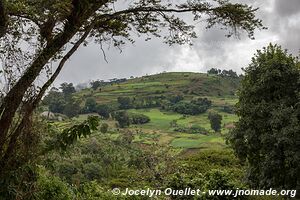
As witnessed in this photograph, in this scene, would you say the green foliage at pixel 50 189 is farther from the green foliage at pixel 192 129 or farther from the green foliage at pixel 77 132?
the green foliage at pixel 192 129

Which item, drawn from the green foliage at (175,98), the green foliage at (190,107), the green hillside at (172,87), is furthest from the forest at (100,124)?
the green hillside at (172,87)

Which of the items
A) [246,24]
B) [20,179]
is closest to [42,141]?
[20,179]

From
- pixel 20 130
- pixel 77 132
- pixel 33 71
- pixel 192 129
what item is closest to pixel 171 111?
pixel 192 129

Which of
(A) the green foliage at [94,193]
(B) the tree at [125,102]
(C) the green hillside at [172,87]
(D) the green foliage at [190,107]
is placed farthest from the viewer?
(C) the green hillside at [172,87]

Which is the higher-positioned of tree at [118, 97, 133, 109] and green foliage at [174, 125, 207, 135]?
tree at [118, 97, 133, 109]

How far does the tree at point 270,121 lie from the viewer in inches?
716

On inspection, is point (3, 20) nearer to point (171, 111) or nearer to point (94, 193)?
point (94, 193)

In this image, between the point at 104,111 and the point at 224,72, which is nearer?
the point at 104,111

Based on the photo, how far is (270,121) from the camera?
18.9 metres

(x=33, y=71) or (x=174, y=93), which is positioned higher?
(x=174, y=93)

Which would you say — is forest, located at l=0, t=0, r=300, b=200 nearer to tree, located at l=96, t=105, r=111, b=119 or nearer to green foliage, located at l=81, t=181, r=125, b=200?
green foliage, located at l=81, t=181, r=125, b=200

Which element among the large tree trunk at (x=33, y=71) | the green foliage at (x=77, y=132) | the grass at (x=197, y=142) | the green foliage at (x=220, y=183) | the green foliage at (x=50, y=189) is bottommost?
the grass at (x=197, y=142)

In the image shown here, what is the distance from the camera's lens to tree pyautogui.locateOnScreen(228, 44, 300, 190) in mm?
18188

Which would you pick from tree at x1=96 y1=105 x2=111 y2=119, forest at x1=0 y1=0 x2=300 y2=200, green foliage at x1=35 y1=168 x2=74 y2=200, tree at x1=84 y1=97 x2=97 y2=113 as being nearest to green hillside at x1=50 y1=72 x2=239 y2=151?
tree at x1=96 y1=105 x2=111 y2=119
